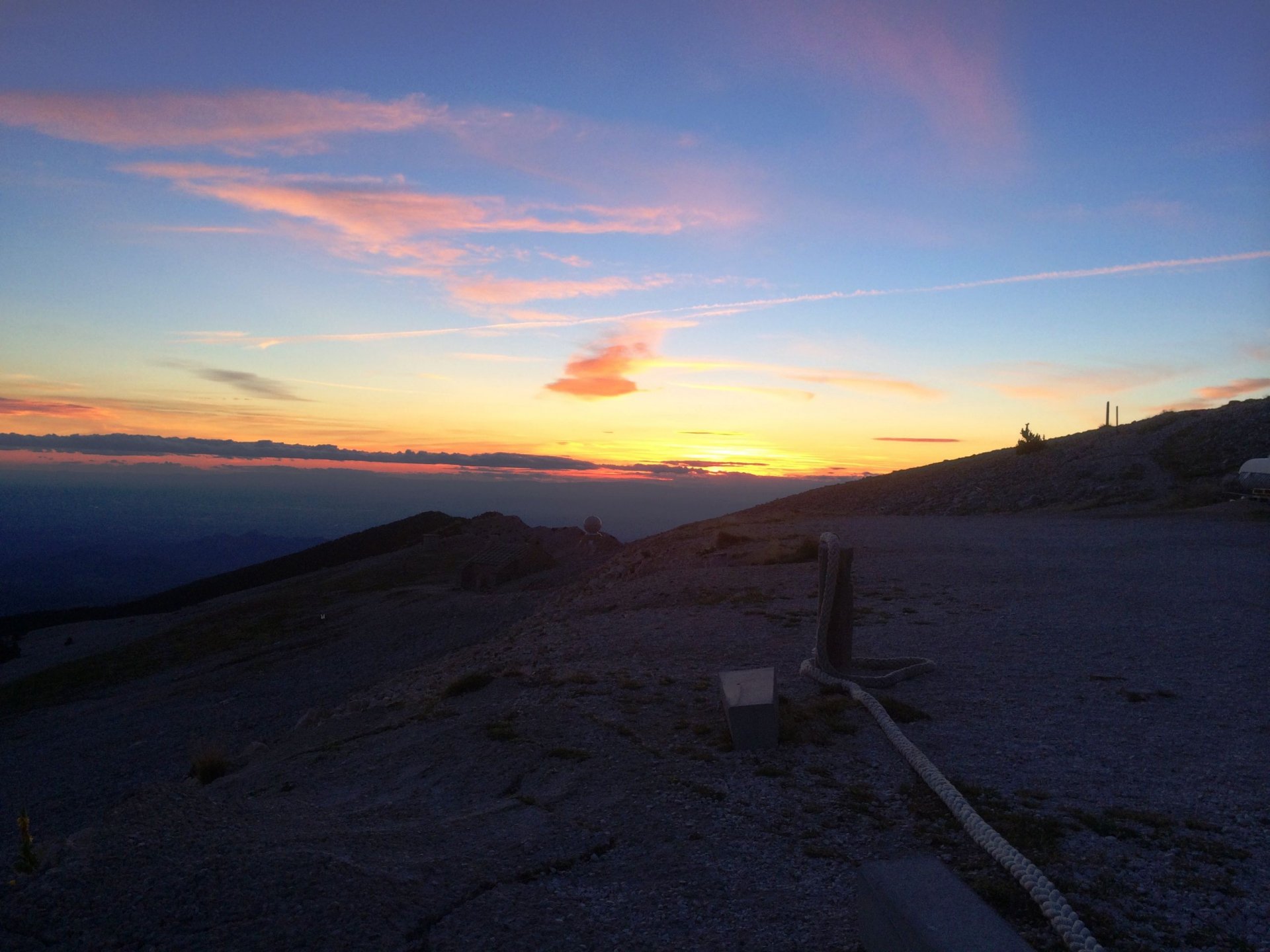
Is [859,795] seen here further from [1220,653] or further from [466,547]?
[466,547]

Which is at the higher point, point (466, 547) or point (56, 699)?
point (466, 547)

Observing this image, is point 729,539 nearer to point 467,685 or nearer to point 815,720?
point 467,685

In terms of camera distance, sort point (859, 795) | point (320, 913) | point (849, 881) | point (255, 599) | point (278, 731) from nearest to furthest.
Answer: point (320, 913)
point (849, 881)
point (859, 795)
point (278, 731)
point (255, 599)

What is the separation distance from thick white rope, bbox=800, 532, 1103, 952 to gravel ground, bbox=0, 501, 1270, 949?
132 millimetres

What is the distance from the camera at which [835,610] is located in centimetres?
950

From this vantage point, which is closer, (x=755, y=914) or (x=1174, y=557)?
(x=755, y=914)

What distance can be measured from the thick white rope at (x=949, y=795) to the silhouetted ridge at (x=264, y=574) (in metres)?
37.8

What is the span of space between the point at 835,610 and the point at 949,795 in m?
3.88

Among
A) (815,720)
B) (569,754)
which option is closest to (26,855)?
(569,754)

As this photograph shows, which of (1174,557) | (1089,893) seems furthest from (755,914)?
(1174,557)

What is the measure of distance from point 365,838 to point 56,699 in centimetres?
2404

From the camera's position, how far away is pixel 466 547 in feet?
133

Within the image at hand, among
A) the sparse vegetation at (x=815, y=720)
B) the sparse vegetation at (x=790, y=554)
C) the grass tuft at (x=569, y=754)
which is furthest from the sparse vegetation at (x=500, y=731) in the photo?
the sparse vegetation at (x=790, y=554)

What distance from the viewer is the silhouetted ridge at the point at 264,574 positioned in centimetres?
4050
